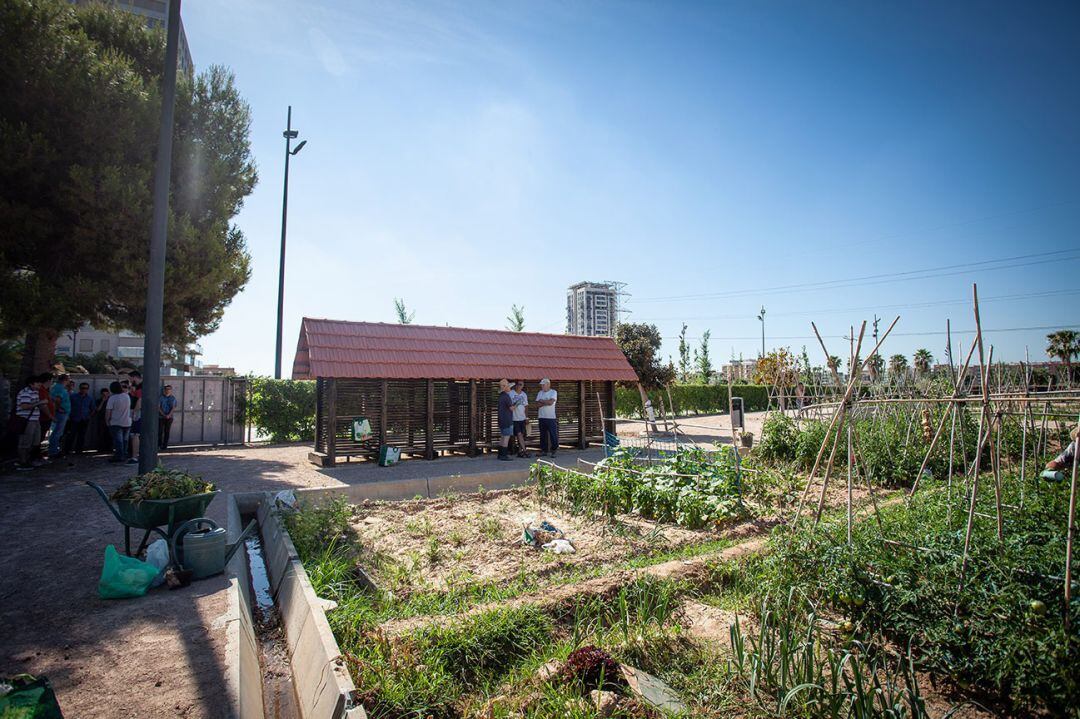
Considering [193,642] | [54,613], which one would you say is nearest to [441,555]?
[193,642]

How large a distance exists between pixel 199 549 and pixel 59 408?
914 cm

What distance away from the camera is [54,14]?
468 inches

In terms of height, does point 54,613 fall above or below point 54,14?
below

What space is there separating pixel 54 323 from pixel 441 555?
11.6m

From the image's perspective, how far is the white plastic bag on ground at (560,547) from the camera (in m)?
6.14

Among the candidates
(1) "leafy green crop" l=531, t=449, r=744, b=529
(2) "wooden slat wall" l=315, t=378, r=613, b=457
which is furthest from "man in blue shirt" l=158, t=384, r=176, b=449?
(1) "leafy green crop" l=531, t=449, r=744, b=529

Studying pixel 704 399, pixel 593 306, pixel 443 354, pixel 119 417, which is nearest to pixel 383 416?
pixel 443 354

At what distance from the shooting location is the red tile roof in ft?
40.7

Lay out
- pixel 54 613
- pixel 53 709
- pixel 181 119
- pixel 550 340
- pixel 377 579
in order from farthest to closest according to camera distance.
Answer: pixel 550 340 → pixel 181 119 → pixel 377 579 → pixel 54 613 → pixel 53 709

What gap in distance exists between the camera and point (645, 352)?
76.5 ft

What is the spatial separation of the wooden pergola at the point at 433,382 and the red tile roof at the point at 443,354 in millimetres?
28

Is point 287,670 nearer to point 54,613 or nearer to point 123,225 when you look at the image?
point 54,613

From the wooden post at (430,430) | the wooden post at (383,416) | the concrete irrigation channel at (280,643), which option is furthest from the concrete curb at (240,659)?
the wooden post at (430,430)

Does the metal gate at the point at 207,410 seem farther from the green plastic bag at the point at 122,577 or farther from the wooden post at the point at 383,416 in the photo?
the green plastic bag at the point at 122,577
